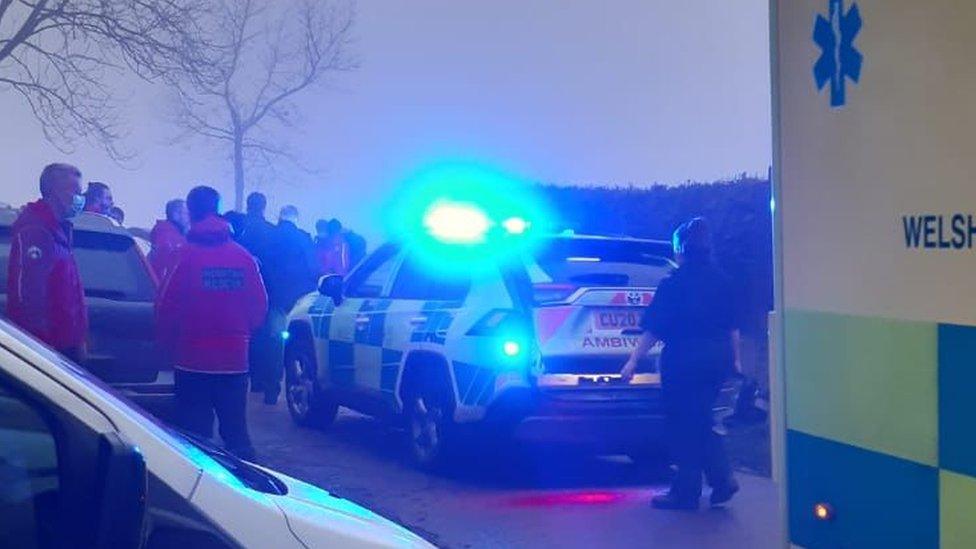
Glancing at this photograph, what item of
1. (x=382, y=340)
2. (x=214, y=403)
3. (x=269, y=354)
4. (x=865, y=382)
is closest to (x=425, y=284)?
(x=382, y=340)

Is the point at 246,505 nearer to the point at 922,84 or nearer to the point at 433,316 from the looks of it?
the point at 922,84

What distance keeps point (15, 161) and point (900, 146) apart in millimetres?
10383

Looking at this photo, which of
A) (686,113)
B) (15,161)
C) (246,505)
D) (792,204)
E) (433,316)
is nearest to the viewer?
(246,505)

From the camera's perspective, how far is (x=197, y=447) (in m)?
3.04

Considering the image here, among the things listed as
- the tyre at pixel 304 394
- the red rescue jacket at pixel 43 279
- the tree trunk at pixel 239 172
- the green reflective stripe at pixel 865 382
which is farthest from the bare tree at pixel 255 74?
the green reflective stripe at pixel 865 382

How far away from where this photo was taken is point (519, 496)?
27.0ft

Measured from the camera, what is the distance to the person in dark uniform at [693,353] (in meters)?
7.44

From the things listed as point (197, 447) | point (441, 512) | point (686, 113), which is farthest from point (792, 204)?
point (686, 113)

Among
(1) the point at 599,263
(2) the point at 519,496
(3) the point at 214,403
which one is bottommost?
(2) the point at 519,496

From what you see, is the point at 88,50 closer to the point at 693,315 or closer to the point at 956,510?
the point at 693,315

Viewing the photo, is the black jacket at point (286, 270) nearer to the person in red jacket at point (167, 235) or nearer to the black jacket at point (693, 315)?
the person in red jacket at point (167, 235)

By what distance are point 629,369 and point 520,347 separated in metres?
0.63

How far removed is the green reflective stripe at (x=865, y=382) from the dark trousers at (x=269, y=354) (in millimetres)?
8652

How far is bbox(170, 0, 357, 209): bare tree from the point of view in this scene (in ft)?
43.2
